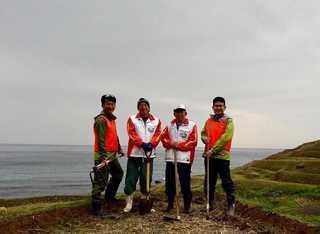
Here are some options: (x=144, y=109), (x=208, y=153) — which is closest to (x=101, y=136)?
(x=144, y=109)

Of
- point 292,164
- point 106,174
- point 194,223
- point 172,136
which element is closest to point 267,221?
point 194,223

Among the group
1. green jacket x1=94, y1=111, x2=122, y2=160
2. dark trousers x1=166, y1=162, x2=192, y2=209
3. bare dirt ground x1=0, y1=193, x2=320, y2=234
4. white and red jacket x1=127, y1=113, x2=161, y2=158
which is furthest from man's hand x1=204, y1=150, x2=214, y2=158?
green jacket x1=94, y1=111, x2=122, y2=160

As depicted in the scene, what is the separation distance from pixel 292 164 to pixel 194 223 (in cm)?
1977

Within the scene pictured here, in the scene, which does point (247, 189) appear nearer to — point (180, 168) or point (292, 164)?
point (180, 168)

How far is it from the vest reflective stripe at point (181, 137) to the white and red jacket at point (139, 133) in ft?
1.50

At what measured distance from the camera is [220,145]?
11398 millimetres

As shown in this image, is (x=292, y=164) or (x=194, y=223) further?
(x=292, y=164)

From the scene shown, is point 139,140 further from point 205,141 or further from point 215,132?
point 215,132

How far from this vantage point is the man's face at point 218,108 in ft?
38.2

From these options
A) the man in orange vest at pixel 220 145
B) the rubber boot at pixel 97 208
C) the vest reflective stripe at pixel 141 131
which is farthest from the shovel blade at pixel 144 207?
the man in orange vest at pixel 220 145

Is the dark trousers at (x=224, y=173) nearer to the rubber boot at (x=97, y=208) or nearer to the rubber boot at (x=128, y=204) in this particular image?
the rubber boot at (x=128, y=204)

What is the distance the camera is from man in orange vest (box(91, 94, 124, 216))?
36.4 feet

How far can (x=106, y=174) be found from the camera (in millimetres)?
11289

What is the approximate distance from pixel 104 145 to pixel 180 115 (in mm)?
2332
